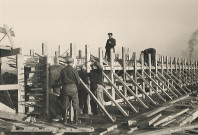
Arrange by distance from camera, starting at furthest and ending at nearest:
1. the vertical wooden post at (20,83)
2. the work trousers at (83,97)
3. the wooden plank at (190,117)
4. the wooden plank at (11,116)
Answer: the work trousers at (83,97), the vertical wooden post at (20,83), the wooden plank at (190,117), the wooden plank at (11,116)

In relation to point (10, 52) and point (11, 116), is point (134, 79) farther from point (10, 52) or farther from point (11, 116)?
point (11, 116)

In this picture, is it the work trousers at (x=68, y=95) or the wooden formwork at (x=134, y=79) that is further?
the wooden formwork at (x=134, y=79)

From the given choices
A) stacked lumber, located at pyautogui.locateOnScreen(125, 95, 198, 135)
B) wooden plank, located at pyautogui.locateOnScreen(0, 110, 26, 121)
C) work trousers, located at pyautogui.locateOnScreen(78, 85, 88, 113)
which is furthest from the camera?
work trousers, located at pyautogui.locateOnScreen(78, 85, 88, 113)

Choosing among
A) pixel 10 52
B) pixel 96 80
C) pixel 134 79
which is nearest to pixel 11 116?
pixel 10 52

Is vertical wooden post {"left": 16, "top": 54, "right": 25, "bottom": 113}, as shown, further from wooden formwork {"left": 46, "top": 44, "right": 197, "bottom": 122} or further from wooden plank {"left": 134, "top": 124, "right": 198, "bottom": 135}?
wooden plank {"left": 134, "top": 124, "right": 198, "bottom": 135}

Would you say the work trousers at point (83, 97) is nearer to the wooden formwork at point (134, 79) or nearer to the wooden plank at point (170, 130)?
the wooden formwork at point (134, 79)

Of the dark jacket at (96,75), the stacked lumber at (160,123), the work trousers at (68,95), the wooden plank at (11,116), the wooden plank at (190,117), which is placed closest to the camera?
the stacked lumber at (160,123)

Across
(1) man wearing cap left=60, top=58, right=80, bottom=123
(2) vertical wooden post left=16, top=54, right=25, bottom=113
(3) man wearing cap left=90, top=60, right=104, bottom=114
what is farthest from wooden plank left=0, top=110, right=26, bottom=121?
(3) man wearing cap left=90, top=60, right=104, bottom=114

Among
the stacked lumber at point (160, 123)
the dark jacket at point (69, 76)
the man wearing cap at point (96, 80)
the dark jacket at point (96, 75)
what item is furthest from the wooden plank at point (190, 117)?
the dark jacket at point (69, 76)

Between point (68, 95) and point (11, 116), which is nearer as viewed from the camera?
point (11, 116)

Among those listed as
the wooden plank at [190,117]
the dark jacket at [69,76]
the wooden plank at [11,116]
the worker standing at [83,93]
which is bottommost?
the wooden plank at [190,117]

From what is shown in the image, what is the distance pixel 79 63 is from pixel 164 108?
140 inches

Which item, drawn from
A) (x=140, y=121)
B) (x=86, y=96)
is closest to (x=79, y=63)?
(x=86, y=96)

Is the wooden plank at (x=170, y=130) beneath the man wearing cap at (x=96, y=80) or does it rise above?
beneath
